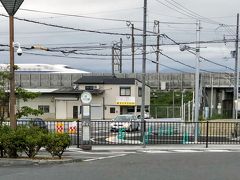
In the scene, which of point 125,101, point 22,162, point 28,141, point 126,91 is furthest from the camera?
point 126,91

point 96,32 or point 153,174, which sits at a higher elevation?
point 96,32

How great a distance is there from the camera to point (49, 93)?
7725 cm

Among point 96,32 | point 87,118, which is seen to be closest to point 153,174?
point 87,118

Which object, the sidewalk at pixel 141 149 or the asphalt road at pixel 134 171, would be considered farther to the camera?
the sidewalk at pixel 141 149

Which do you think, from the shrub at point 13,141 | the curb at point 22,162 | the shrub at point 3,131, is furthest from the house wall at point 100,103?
the curb at point 22,162

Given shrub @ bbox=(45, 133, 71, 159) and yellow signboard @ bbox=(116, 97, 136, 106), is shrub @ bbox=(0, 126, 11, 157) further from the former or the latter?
yellow signboard @ bbox=(116, 97, 136, 106)

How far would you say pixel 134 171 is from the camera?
14.1m

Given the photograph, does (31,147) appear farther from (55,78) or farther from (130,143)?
(55,78)

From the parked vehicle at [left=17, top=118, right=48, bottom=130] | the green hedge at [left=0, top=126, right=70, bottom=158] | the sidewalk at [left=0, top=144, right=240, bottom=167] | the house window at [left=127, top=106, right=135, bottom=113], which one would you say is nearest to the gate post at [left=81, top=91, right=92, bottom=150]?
the sidewalk at [left=0, top=144, right=240, bottom=167]

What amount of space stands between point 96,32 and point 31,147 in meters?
18.3

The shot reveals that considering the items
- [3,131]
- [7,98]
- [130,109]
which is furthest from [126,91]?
[3,131]

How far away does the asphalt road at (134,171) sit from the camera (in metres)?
12.8

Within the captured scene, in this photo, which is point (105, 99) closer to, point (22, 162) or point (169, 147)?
point (169, 147)

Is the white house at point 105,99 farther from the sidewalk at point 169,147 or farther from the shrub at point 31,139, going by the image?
the shrub at point 31,139
